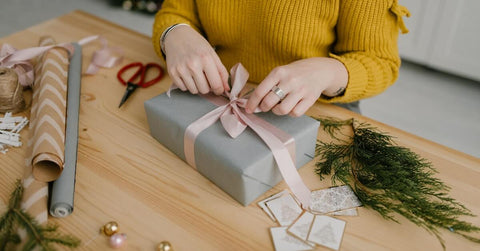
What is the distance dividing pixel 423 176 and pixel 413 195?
0.21 ft

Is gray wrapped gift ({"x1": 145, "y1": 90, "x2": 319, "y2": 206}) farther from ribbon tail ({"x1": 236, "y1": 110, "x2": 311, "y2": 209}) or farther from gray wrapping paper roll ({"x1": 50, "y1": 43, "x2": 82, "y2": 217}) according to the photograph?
gray wrapping paper roll ({"x1": 50, "y1": 43, "x2": 82, "y2": 217})

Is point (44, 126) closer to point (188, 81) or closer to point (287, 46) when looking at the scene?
point (188, 81)

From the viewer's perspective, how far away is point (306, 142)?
0.73m

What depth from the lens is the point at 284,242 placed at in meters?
0.62

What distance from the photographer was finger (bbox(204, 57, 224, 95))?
2.60 ft

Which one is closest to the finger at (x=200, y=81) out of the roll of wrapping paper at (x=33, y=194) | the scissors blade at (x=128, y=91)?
the scissors blade at (x=128, y=91)

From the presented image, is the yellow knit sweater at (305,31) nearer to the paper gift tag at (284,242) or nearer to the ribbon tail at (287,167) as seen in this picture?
the ribbon tail at (287,167)

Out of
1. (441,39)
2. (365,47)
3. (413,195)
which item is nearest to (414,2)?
(441,39)

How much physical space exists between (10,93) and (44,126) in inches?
6.7

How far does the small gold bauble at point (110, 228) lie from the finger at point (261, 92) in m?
0.31

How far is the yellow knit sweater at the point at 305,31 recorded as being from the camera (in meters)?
0.88

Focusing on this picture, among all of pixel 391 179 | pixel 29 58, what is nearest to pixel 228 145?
pixel 391 179

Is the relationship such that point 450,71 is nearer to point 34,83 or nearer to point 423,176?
point 423,176

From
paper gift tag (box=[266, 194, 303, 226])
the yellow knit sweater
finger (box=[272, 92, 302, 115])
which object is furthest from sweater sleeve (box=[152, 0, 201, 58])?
paper gift tag (box=[266, 194, 303, 226])
